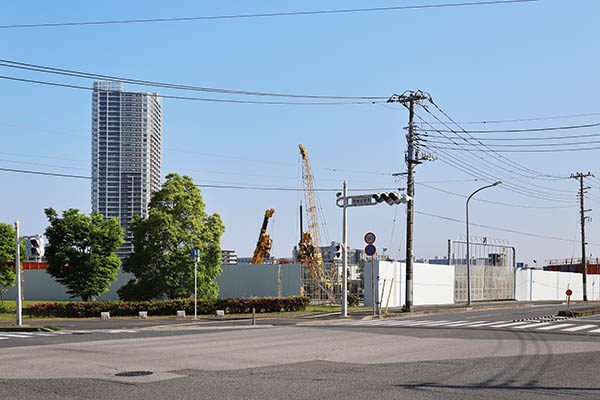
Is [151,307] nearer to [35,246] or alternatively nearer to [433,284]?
[35,246]

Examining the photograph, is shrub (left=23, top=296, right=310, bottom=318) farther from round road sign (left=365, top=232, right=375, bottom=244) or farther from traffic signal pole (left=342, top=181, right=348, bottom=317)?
round road sign (left=365, top=232, right=375, bottom=244)

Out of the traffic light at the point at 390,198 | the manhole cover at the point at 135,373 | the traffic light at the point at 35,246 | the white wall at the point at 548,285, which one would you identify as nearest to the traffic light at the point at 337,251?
the traffic light at the point at 390,198

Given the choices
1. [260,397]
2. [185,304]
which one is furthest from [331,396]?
[185,304]

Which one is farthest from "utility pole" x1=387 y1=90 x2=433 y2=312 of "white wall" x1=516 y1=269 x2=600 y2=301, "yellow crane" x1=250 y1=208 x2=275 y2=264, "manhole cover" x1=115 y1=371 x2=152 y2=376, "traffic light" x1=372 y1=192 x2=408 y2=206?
"yellow crane" x1=250 y1=208 x2=275 y2=264

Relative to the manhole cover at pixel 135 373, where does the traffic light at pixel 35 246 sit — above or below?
above

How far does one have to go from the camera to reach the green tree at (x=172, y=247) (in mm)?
39625

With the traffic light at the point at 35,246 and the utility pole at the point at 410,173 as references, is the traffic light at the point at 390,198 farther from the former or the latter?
the traffic light at the point at 35,246

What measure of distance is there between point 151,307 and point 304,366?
24.7 meters

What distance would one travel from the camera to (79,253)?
43.3 metres

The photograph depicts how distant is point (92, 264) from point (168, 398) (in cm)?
3570

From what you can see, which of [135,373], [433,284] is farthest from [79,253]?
[135,373]

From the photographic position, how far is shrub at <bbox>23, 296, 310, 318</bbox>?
35125 mm

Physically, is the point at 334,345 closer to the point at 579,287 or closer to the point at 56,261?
the point at 56,261

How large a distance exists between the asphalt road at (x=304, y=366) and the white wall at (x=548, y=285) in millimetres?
50494
